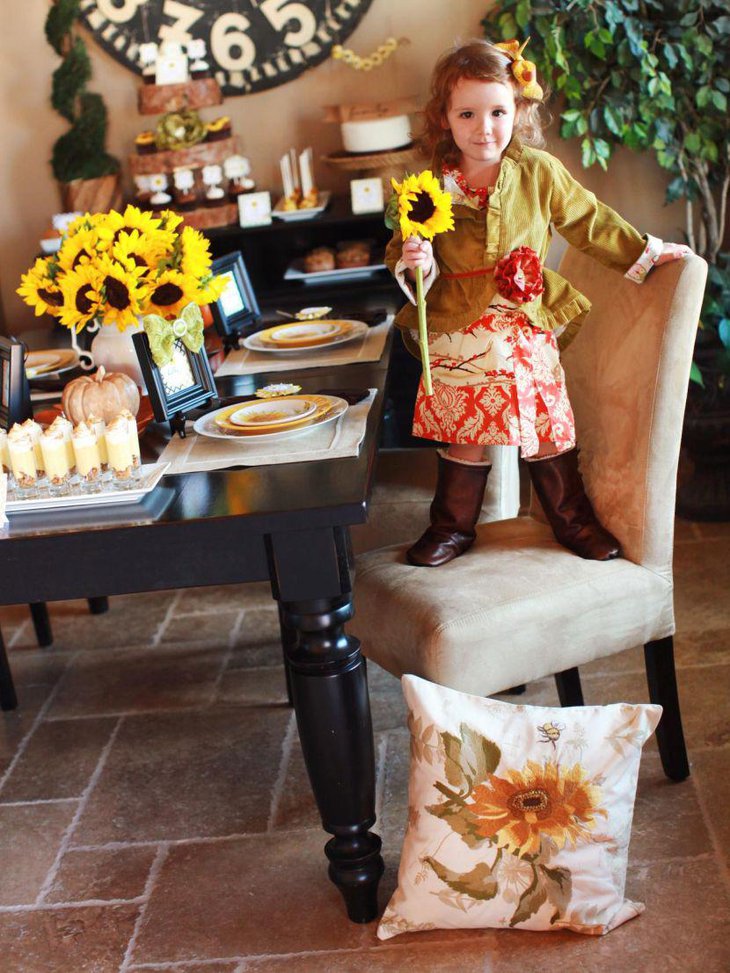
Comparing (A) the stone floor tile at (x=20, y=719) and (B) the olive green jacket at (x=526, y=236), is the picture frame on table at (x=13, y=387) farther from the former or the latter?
(A) the stone floor tile at (x=20, y=719)

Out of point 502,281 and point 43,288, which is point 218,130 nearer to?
point 43,288

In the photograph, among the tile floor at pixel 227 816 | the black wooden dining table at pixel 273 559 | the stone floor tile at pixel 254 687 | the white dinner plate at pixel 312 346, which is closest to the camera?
the black wooden dining table at pixel 273 559

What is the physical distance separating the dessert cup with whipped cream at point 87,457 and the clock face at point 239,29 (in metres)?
2.34

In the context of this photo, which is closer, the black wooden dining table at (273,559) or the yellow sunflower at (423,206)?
the black wooden dining table at (273,559)

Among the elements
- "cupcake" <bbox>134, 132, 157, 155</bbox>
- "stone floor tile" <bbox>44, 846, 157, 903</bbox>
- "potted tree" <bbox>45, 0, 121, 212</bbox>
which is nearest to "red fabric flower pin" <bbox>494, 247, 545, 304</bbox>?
"stone floor tile" <bbox>44, 846, 157, 903</bbox>

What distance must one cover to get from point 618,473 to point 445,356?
40 centimetres

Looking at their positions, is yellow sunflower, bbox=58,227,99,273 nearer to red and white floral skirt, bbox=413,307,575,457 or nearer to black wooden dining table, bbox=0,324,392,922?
black wooden dining table, bbox=0,324,392,922

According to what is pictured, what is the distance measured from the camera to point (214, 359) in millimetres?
2750

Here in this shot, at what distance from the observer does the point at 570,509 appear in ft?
7.18

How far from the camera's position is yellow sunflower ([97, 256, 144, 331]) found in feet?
6.73

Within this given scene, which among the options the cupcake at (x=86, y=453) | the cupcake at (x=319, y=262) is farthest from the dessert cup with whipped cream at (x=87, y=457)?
the cupcake at (x=319, y=262)

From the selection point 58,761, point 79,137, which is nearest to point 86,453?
point 58,761

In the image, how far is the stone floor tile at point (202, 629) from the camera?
3168 millimetres

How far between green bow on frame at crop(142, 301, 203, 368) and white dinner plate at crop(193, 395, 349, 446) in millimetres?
138
